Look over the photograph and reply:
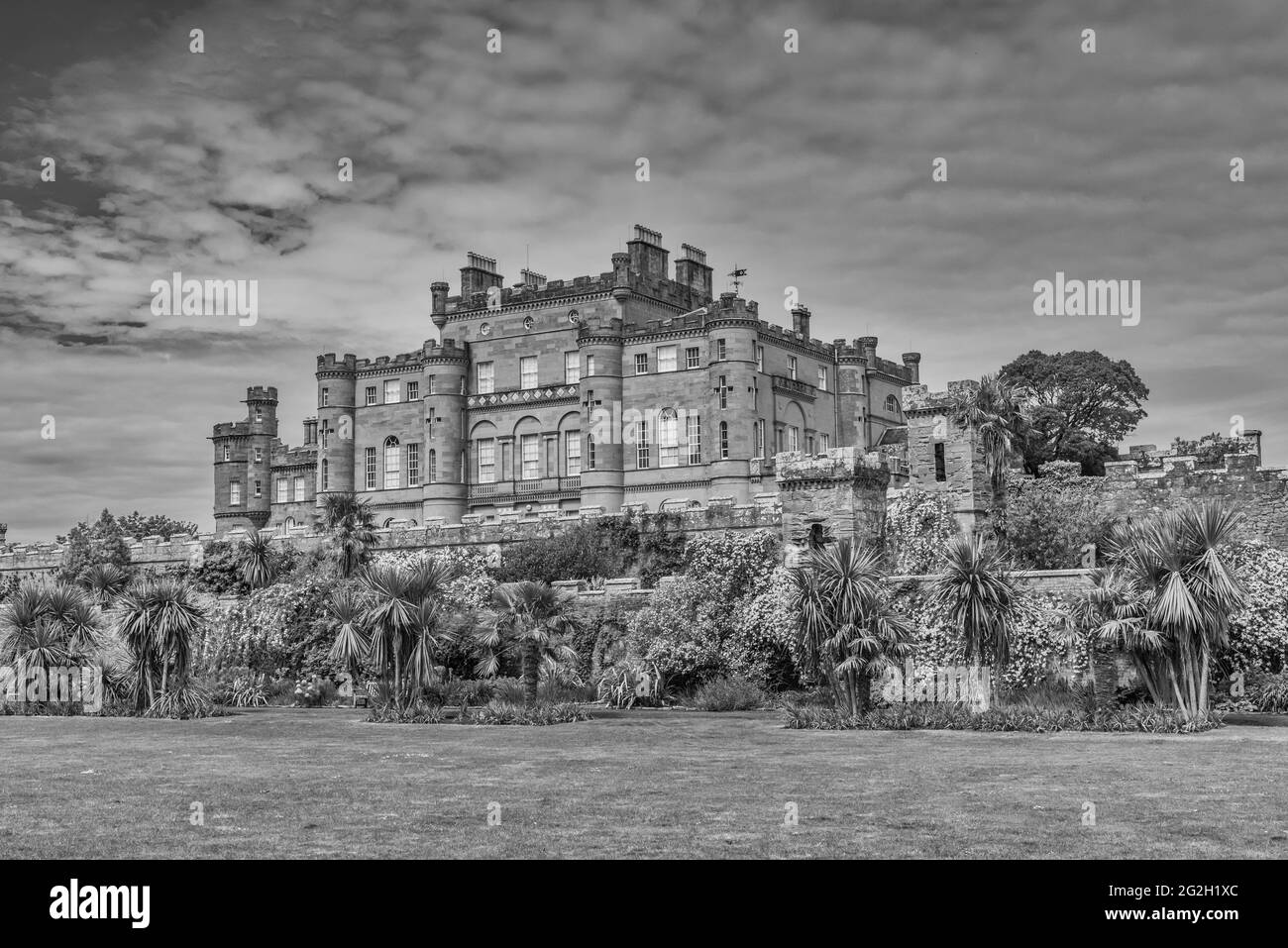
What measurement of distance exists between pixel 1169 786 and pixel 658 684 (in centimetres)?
2152

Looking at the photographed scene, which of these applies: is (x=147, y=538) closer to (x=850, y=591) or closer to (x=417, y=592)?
(x=417, y=592)

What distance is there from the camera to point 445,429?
234 ft

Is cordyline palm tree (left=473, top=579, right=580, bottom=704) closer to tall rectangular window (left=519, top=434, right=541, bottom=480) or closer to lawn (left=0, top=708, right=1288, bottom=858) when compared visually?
lawn (left=0, top=708, right=1288, bottom=858)

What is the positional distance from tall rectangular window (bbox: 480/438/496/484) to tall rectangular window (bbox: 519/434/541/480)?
1.60m

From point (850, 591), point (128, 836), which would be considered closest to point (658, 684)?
point (850, 591)

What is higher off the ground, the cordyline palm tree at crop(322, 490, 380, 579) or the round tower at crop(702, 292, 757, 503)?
the round tower at crop(702, 292, 757, 503)

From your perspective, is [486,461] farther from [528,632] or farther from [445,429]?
[528,632]

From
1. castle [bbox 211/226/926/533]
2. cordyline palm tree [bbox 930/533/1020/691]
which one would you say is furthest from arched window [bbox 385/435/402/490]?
cordyline palm tree [bbox 930/533/1020/691]

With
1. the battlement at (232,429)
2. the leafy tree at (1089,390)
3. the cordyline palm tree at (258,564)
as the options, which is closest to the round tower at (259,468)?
the battlement at (232,429)

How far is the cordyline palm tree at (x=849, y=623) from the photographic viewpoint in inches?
1093

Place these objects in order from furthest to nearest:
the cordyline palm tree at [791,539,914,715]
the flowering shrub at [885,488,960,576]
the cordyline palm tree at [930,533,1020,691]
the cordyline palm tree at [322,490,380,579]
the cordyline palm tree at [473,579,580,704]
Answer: the cordyline palm tree at [322,490,380,579] → the flowering shrub at [885,488,960,576] → the cordyline palm tree at [473,579,580,704] → the cordyline palm tree at [930,533,1020,691] → the cordyline palm tree at [791,539,914,715]

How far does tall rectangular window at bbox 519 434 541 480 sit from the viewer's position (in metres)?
70.2

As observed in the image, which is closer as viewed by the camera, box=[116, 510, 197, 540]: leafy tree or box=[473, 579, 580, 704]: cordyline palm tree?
box=[473, 579, 580, 704]: cordyline palm tree

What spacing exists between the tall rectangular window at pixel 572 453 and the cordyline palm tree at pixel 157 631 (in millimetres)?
35843
